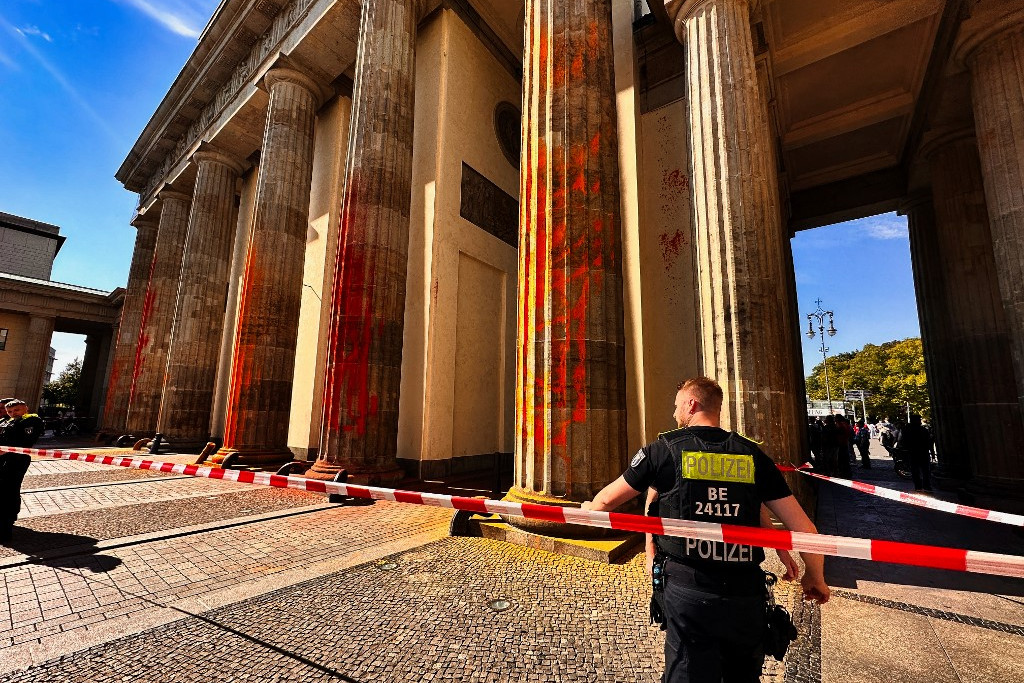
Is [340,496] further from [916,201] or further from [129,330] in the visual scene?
[129,330]

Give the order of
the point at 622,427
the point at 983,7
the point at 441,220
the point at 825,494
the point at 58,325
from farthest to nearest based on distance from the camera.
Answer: the point at 58,325 < the point at 441,220 < the point at 825,494 < the point at 983,7 < the point at 622,427

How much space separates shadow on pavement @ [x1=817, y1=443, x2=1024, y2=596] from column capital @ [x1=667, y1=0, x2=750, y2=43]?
7.46m

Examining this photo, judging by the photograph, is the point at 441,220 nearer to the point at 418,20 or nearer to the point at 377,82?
the point at 377,82

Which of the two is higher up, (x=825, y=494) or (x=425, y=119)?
(x=425, y=119)

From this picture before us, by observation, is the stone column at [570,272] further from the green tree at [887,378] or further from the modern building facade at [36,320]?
the green tree at [887,378]

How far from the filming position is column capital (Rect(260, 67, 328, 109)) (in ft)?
40.8

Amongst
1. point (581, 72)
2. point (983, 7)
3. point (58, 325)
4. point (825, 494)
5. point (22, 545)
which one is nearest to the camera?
point (22, 545)

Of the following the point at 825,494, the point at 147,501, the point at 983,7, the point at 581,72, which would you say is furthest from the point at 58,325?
the point at 983,7

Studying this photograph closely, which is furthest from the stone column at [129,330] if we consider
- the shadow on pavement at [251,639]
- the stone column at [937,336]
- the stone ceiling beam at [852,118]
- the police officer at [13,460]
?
the stone column at [937,336]

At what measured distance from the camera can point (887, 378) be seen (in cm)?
4109

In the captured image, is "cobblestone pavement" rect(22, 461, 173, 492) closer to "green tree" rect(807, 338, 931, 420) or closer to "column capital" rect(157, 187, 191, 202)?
"column capital" rect(157, 187, 191, 202)

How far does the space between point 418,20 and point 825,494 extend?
14.3 meters

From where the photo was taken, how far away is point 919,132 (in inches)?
418

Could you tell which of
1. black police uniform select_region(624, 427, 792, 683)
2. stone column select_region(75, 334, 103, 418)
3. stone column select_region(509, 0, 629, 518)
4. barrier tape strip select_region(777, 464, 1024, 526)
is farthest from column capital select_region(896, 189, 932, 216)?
stone column select_region(75, 334, 103, 418)
